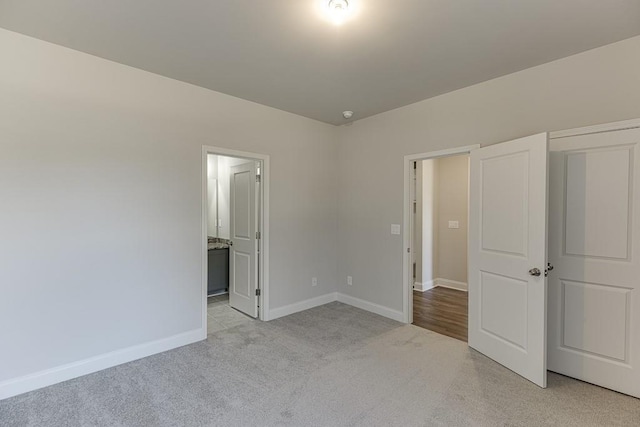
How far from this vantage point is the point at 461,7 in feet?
6.51

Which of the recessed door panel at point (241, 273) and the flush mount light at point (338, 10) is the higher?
the flush mount light at point (338, 10)

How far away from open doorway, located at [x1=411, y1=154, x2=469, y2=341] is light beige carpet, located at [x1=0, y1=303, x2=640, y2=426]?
231 centimetres

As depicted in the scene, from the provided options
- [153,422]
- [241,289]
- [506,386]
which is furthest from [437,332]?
[153,422]

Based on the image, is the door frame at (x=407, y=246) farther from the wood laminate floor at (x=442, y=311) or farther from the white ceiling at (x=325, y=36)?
the white ceiling at (x=325, y=36)

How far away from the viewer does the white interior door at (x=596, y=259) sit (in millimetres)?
2297

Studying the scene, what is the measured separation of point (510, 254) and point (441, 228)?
3.06 meters

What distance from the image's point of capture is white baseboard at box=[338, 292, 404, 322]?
3.88 metres

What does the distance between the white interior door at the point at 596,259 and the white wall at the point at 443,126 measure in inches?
12.6

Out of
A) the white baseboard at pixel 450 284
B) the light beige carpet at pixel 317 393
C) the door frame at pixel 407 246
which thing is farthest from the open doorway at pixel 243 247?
the white baseboard at pixel 450 284

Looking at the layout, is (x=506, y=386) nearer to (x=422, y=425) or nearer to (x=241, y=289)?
(x=422, y=425)

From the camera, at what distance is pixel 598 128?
2424 mm

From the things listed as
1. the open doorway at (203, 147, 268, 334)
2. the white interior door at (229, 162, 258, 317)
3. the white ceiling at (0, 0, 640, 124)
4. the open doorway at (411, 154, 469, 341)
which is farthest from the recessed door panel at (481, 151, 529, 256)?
the white interior door at (229, 162, 258, 317)

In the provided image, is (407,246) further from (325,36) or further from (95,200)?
(95,200)

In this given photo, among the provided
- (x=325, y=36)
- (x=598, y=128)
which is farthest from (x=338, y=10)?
(x=598, y=128)
